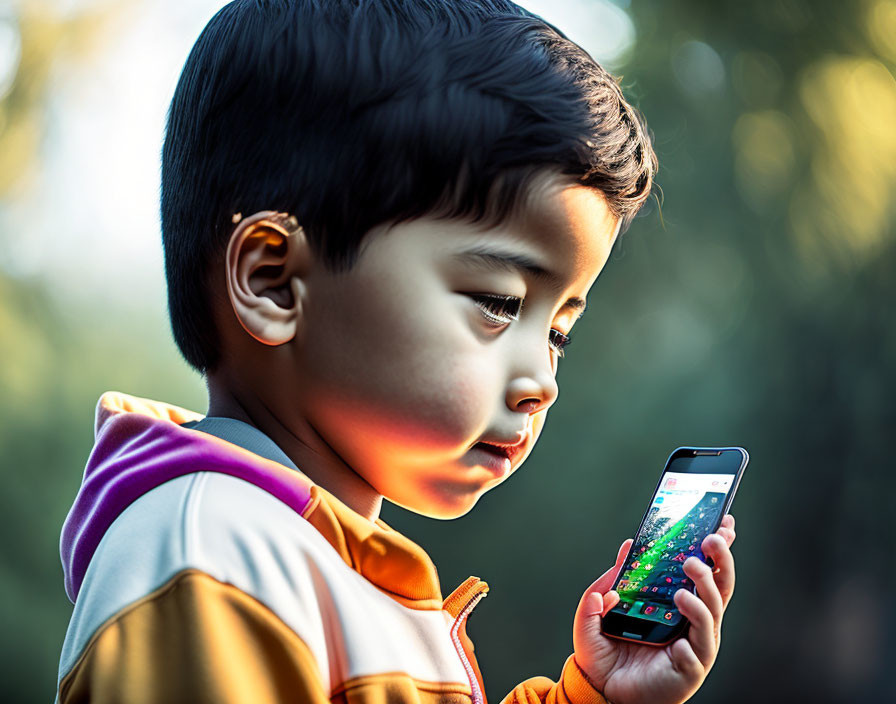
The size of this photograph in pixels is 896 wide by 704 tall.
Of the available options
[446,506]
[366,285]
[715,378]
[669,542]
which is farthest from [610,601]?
[715,378]

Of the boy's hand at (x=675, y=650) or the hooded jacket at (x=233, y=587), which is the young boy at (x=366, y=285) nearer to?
the hooded jacket at (x=233, y=587)

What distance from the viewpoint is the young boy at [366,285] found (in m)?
0.41

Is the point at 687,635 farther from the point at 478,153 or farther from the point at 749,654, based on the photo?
the point at 749,654

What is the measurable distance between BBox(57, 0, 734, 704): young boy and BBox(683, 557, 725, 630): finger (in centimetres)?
14

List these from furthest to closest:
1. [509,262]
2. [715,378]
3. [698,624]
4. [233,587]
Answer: [715,378] → [698,624] → [509,262] → [233,587]

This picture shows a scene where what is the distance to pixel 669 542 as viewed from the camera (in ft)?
2.02

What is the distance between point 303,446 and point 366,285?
0.10 m

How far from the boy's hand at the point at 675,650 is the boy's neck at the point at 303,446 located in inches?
8.6

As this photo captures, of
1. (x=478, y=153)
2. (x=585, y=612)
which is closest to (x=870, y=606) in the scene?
(x=585, y=612)

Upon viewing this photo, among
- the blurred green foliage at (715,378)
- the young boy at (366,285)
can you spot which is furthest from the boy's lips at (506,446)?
the blurred green foliage at (715,378)

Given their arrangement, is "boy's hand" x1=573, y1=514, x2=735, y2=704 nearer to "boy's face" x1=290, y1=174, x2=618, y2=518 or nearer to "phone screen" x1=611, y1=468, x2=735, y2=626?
"phone screen" x1=611, y1=468, x2=735, y2=626

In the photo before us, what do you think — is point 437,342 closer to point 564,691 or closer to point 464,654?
point 464,654

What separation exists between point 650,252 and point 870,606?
0.82 metres

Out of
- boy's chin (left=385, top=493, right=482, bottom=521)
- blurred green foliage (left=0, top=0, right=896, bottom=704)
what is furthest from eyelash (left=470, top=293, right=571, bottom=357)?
blurred green foliage (left=0, top=0, right=896, bottom=704)
